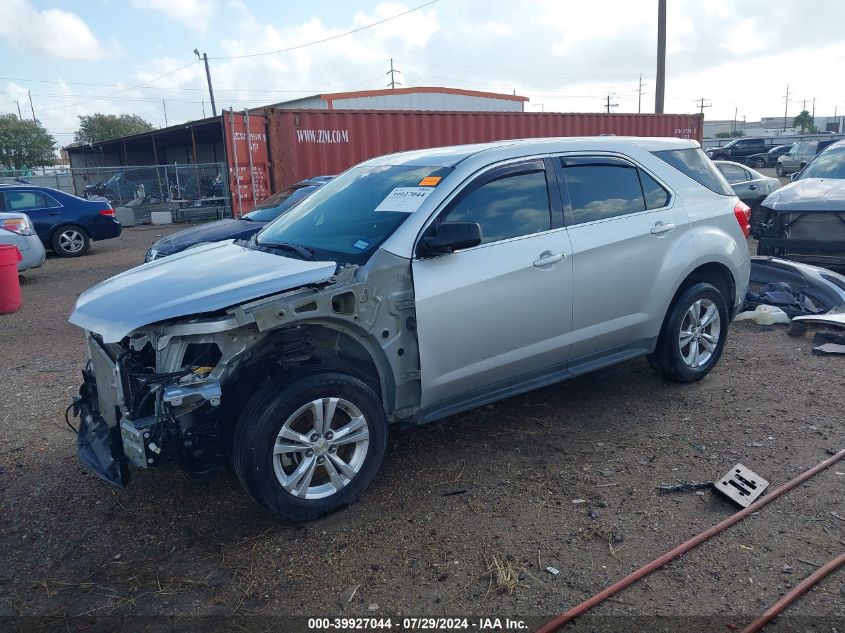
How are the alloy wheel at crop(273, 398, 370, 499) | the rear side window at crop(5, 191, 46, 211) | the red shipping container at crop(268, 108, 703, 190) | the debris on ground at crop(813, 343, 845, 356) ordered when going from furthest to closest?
the red shipping container at crop(268, 108, 703, 190)
the rear side window at crop(5, 191, 46, 211)
the debris on ground at crop(813, 343, 845, 356)
the alloy wheel at crop(273, 398, 370, 499)

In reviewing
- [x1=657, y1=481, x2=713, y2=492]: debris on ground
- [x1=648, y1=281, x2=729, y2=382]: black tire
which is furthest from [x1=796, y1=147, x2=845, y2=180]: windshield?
[x1=657, y1=481, x2=713, y2=492]: debris on ground

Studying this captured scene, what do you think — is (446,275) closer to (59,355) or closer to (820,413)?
(820,413)

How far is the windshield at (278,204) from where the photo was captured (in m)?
9.95

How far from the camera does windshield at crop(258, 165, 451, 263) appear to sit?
401 centimetres

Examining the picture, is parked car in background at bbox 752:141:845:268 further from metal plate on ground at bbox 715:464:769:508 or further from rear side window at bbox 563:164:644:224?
metal plate on ground at bbox 715:464:769:508

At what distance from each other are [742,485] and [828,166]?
26.5 feet

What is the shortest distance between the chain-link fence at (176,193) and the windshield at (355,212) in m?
19.5

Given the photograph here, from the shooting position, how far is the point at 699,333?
5320 millimetres

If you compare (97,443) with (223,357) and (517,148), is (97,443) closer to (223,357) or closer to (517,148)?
(223,357)

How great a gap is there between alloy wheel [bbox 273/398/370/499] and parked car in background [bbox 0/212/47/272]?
929 cm

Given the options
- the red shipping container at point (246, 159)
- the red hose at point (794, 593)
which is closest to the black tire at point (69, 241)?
the red shipping container at point (246, 159)

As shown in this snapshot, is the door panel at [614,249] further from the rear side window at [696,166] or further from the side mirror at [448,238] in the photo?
the side mirror at [448,238]

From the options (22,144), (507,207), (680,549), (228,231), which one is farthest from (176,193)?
(22,144)

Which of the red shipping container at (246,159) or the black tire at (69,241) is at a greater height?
the red shipping container at (246,159)
